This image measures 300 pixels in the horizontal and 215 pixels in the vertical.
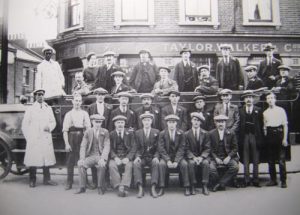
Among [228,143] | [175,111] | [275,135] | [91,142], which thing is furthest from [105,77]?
[275,135]

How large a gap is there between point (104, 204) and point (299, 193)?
122 centimetres

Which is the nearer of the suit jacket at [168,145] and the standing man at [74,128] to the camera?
the suit jacket at [168,145]

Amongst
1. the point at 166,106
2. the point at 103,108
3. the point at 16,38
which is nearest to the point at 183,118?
the point at 166,106

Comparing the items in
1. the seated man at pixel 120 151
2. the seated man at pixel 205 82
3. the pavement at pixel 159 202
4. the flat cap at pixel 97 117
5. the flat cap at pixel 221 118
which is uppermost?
the seated man at pixel 205 82

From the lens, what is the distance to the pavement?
2.09 m

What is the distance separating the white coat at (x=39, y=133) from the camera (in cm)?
259

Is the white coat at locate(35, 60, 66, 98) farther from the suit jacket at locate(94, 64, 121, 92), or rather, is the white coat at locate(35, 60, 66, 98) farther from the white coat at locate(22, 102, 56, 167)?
the suit jacket at locate(94, 64, 121, 92)

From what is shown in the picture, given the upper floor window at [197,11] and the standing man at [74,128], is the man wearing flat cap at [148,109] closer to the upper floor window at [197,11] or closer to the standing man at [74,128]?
the standing man at [74,128]

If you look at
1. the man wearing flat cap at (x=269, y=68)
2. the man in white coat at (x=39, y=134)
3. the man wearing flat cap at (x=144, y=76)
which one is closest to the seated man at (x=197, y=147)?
the man wearing flat cap at (x=144, y=76)

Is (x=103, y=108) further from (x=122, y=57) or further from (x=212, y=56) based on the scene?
(x=212, y=56)

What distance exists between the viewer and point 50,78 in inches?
101

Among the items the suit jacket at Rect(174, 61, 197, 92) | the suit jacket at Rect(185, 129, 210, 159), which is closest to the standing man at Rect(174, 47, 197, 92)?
the suit jacket at Rect(174, 61, 197, 92)

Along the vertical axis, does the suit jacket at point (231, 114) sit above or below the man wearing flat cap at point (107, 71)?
below

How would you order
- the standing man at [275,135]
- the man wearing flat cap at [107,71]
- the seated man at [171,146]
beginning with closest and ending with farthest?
the standing man at [275,135], the seated man at [171,146], the man wearing flat cap at [107,71]
